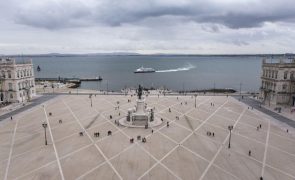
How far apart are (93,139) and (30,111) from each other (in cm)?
2555

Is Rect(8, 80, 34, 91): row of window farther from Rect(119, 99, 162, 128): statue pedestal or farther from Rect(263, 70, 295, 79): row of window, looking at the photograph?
→ Rect(263, 70, 295, 79): row of window

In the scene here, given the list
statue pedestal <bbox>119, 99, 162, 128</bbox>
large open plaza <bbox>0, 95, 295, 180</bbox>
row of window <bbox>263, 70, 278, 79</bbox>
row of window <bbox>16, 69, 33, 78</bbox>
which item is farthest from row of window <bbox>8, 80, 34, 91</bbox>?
row of window <bbox>263, 70, 278, 79</bbox>

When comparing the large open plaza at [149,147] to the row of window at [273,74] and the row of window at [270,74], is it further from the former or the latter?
the row of window at [273,74]

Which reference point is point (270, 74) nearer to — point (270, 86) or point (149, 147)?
point (270, 86)

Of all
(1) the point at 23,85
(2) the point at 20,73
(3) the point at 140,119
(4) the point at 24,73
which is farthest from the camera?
(4) the point at 24,73

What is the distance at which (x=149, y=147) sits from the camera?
35.2m

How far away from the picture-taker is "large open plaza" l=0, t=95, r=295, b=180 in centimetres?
2822

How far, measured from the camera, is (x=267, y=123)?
4731 centimetres

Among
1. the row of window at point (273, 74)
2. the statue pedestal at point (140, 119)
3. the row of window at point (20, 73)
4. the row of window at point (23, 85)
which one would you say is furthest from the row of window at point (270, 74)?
the row of window at point (20, 73)

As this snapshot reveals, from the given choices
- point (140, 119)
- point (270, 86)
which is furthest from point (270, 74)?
point (140, 119)

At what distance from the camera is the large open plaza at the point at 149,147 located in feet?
92.6

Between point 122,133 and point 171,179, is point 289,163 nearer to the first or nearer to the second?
point 171,179

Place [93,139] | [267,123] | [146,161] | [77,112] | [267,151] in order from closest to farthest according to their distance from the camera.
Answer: [146,161], [267,151], [93,139], [267,123], [77,112]

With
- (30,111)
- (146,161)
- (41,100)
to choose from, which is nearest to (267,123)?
(146,161)
